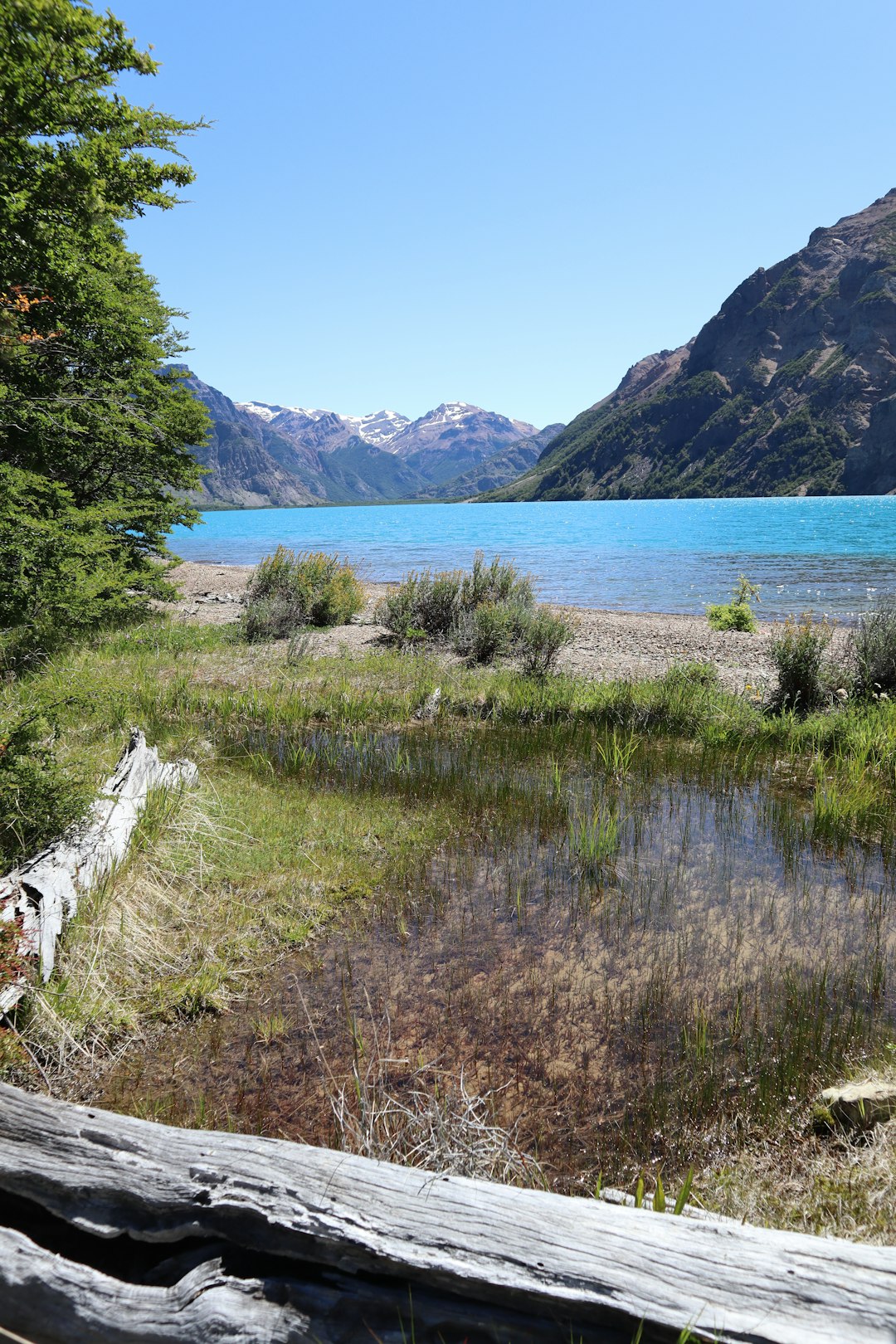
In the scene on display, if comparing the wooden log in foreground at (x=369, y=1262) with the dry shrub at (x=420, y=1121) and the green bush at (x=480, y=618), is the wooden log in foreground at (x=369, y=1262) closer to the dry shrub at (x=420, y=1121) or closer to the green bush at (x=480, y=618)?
the dry shrub at (x=420, y=1121)

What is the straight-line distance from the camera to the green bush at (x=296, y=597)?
14953mm

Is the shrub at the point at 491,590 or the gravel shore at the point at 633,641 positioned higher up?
the shrub at the point at 491,590

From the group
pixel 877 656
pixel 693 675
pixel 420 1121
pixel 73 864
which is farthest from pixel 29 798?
pixel 877 656

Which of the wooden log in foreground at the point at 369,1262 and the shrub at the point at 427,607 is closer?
the wooden log in foreground at the point at 369,1262

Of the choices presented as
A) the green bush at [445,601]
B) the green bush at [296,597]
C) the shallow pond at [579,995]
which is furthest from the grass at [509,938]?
the green bush at [445,601]

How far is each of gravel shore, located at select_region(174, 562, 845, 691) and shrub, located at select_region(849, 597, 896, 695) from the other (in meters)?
1.22

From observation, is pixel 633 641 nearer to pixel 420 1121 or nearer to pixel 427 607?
pixel 427 607

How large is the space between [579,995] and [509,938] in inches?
27.7

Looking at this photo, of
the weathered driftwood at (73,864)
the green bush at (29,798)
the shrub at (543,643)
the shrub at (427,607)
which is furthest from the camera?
the shrub at (427,607)

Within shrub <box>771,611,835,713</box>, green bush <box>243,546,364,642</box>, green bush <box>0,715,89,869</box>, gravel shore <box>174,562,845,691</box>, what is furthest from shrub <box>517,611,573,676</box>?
green bush <box>0,715,89,869</box>

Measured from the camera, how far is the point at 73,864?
454 cm

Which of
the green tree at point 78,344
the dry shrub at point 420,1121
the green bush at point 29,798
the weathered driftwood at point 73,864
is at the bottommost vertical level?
the dry shrub at point 420,1121

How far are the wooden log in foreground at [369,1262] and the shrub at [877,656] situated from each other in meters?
8.86

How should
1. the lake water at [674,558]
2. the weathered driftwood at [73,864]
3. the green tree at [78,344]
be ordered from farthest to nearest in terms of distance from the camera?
the lake water at [674,558]
the green tree at [78,344]
the weathered driftwood at [73,864]
